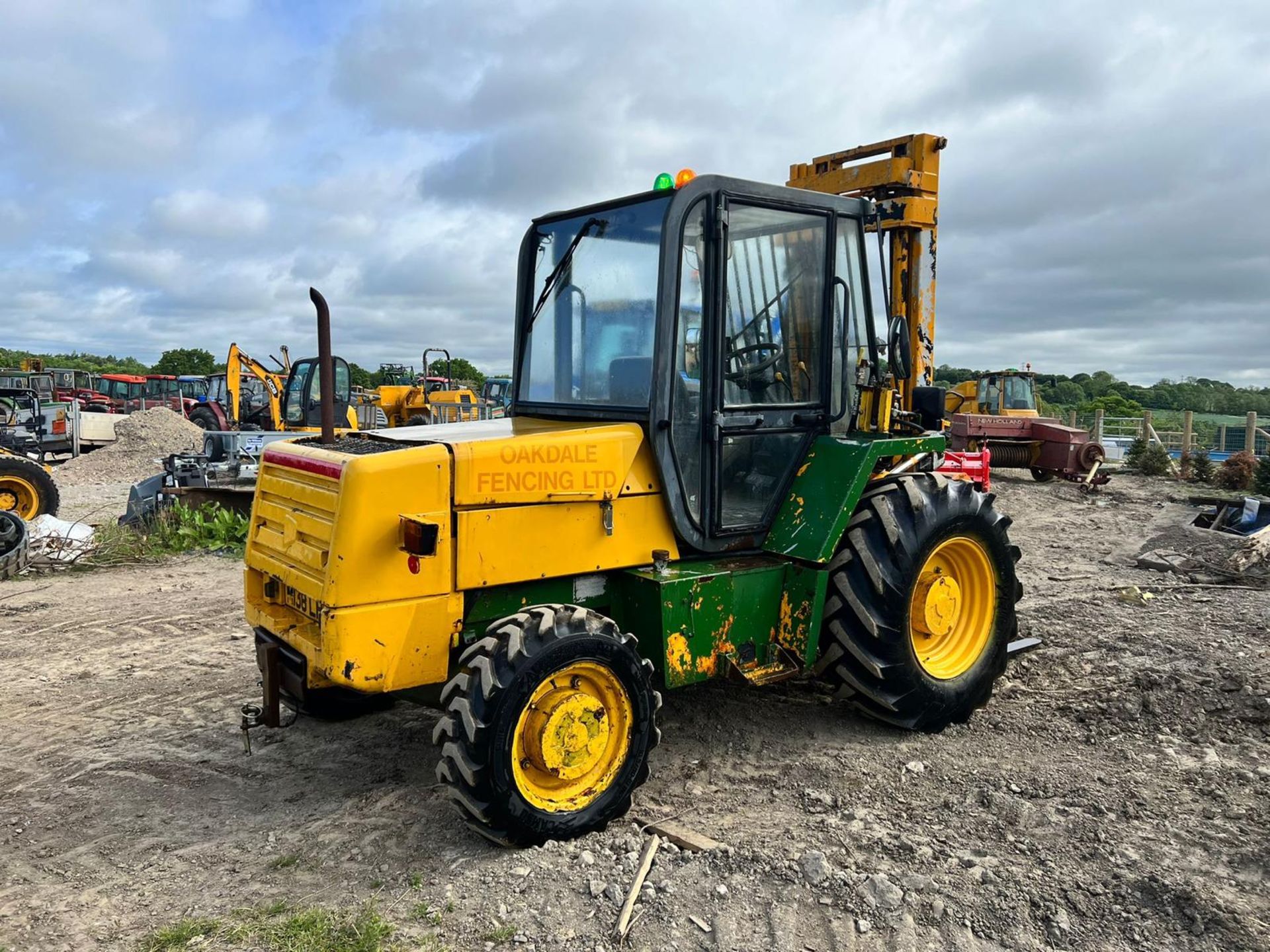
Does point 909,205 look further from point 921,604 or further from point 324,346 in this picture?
point 324,346

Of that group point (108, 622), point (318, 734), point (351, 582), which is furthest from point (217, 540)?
point (351, 582)

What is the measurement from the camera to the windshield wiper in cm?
449

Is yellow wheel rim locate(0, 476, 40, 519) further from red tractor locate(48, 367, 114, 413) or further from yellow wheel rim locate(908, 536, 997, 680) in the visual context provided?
red tractor locate(48, 367, 114, 413)

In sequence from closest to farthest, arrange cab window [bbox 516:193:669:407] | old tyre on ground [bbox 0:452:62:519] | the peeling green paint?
cab window [bbox 516:193:669:407] < the peeling green paint < old tyre on ground [bbox 0:452:62:519]

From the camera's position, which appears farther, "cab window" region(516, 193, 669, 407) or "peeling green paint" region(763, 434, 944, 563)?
"peeling green paint" region(763, 434, 944, 563)

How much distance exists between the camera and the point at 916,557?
4602 mm

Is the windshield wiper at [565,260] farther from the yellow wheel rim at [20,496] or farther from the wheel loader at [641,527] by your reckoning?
the yellow wheel rim at [20,496]

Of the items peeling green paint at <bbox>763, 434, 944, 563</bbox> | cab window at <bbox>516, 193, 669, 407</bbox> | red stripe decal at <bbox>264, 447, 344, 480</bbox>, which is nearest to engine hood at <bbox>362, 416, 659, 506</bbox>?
cab window at <bbox>516, 193, 669, 407</bbox>

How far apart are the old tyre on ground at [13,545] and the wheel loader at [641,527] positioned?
5995 millimetres

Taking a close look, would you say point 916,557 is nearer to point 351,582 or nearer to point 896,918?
point 896,918

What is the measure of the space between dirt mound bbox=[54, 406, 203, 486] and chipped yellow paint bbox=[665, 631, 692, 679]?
16880mm

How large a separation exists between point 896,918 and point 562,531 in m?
1.90

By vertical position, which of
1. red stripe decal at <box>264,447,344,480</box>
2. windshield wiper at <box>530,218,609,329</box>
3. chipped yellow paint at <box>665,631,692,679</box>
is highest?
windshield wiper at <box>530,218,609,329</box>

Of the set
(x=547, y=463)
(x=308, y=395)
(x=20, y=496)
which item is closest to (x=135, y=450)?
(x=308, y=395)
